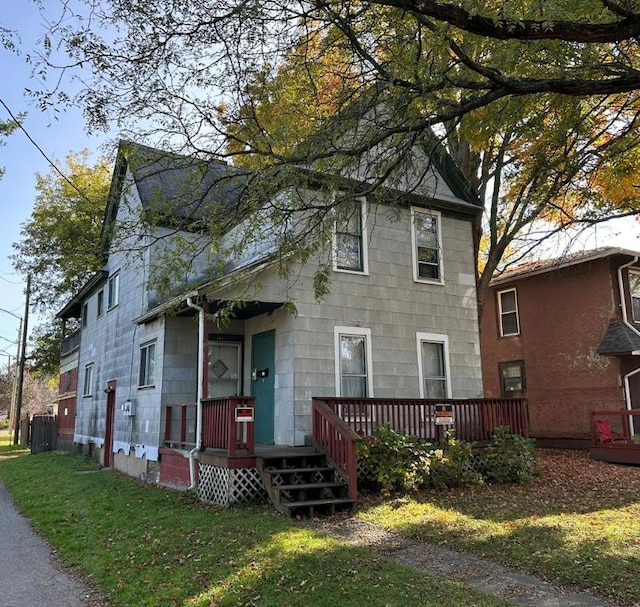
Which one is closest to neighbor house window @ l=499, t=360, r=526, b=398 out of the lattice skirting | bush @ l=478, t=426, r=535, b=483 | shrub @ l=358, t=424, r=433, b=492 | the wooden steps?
bush @ l=478, t=426, r=535, b=483

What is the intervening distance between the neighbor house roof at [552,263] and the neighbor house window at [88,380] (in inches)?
543

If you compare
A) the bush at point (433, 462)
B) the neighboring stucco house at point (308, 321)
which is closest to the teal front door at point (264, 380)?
the neighboring stucco house at point (308, 321)

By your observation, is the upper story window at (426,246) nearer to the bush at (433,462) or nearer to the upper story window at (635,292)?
the bush at (433,462)

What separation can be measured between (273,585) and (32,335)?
3101 centimetres

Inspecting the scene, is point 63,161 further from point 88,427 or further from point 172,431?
point 172,431

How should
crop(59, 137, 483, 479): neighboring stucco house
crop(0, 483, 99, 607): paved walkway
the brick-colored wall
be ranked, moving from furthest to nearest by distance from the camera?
the brick-colored wall → crop(59, 137, 483, 479): neighboring stucco house → crop(0, 483, 99, 607): paved walkway

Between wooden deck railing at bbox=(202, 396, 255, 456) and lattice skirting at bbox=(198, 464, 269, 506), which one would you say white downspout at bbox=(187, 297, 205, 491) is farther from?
lattice skirting at bbox=(198, 464, 269, 506)

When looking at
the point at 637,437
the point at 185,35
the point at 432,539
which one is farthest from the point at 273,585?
the point at 637,437

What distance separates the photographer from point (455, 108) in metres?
6.58

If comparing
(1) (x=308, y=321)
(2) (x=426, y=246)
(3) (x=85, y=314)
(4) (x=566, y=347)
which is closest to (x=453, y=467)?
(1) (x=308, y=321)

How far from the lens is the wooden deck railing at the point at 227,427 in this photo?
8.97m

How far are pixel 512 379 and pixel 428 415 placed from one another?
893cm

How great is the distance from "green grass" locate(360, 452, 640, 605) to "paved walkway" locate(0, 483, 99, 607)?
3871 mm

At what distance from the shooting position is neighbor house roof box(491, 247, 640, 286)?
15503 millimetres
